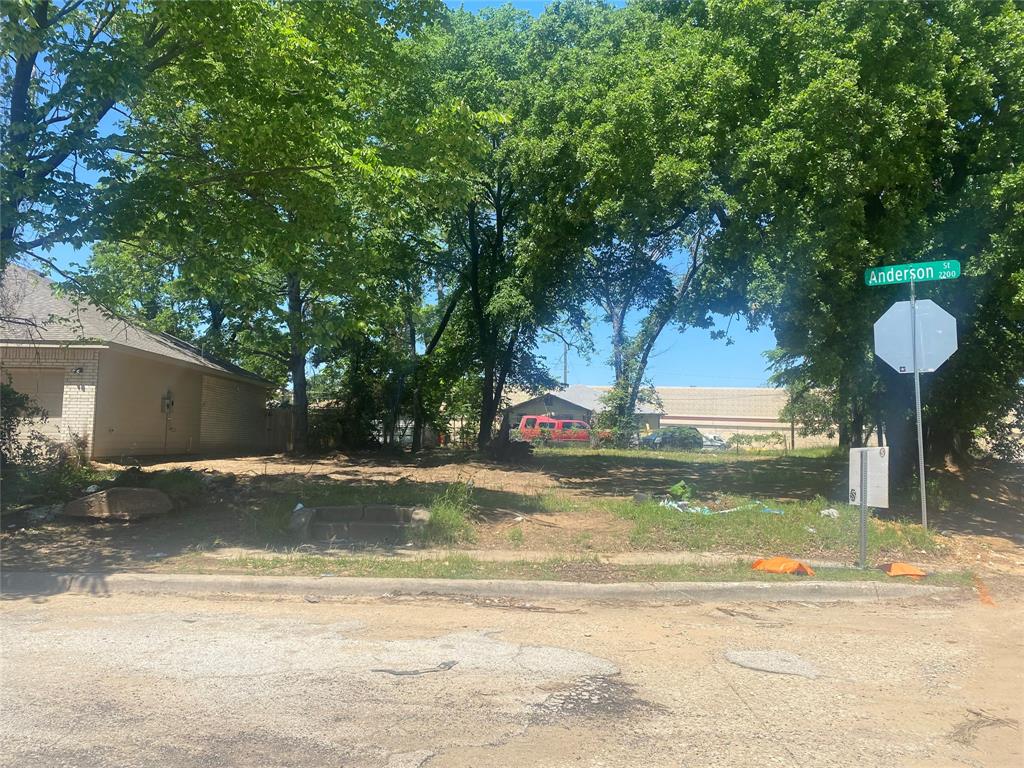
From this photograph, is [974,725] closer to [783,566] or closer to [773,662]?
[773,662]

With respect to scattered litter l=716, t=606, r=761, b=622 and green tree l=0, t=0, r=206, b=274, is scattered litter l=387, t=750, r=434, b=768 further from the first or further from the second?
green tree l=0, t=0, r=206, b=274

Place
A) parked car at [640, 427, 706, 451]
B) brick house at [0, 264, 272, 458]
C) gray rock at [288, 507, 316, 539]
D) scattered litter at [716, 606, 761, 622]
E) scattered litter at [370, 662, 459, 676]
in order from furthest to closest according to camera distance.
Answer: parked car at [640, 427, 706, 451] < brick house at [0, 264, 272, 458] < gray rock at [288, 507, 316, 539] < scattered litter at [716, 606, 761, 622] < scattered litter at [370, 662, 459, 676]

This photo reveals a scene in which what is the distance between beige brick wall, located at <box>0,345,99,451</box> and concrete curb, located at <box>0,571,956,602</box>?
32.9 ft

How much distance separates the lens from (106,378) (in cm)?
1706

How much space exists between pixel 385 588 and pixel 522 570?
1479 mm

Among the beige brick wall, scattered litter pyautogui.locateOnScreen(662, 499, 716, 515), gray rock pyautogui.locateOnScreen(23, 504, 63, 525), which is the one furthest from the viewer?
the beige brick wall

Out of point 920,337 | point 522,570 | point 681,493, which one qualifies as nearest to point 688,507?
point 681,493

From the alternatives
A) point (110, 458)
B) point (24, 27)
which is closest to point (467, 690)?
point (24, 27)

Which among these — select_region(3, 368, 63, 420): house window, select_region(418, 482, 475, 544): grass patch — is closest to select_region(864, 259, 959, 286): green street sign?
select_region(418, 482, 475, 544): grass patch

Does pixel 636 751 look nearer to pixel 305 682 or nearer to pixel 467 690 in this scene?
pixel 467 690

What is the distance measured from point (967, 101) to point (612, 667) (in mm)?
10040

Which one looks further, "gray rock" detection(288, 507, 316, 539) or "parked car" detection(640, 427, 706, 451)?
"parked car" detection(640, 427, 706, 451)

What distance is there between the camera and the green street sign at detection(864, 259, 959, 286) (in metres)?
8.87

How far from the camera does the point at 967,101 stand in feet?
35.6
